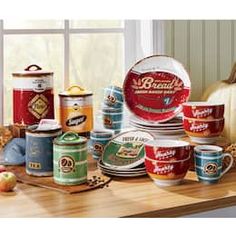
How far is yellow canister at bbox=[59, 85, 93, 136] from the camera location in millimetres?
1926

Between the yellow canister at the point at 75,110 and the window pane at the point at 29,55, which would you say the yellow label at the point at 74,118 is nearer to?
the yellow canister at the point at 75,110

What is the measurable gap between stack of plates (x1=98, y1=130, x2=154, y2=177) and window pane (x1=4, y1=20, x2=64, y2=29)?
516 millimetres

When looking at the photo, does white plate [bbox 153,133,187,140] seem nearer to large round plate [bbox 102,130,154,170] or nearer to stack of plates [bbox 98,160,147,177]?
large round plate [bbox 102,130,154,170]

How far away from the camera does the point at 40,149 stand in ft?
5.61

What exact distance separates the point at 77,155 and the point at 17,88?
0.37 m

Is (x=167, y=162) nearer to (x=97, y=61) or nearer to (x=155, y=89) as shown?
(x=155, y=89)

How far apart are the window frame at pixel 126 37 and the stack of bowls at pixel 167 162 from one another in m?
0.57

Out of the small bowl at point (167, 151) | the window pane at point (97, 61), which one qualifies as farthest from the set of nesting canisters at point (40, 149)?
the window pane at point (97, 61)

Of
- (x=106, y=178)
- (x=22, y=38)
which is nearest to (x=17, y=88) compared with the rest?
(x=22, y=38)

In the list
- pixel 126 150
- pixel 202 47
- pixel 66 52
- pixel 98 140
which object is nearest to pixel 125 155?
pixel 126 150

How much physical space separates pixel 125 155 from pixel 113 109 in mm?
265

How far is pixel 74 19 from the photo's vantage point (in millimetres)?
2133

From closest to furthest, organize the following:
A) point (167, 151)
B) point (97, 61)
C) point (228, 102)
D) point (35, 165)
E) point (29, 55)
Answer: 1. point (167, 151)
2. point (35, 165)
3. point (228, 102)
4. point (29, 55)
5. point (97, 61)
